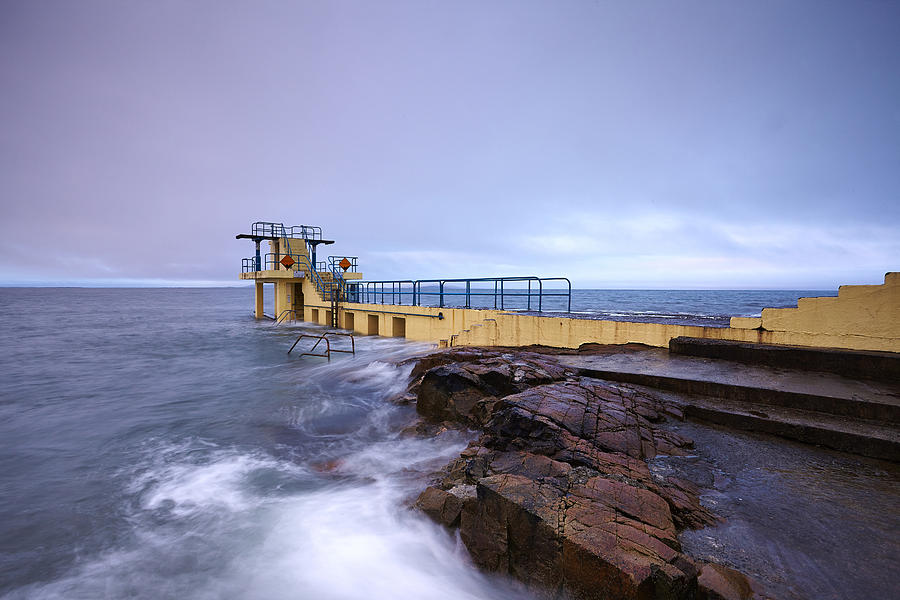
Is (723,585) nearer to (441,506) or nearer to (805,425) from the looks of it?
(441,506)

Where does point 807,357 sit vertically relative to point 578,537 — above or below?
above

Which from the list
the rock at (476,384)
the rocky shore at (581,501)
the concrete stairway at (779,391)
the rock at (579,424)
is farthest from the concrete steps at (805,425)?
the rock at (476,384)

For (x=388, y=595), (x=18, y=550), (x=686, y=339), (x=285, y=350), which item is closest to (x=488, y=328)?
(x=686, y=339)

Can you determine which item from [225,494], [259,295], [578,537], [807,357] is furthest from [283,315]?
[578,537]

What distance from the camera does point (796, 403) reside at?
4836 millimetres

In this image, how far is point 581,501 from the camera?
306 centimetres

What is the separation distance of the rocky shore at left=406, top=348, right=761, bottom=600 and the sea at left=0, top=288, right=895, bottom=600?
0.38 meters

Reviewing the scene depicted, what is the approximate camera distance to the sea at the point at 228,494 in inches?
155

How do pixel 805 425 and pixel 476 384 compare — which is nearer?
pixel 805 425

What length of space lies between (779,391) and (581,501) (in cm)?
359

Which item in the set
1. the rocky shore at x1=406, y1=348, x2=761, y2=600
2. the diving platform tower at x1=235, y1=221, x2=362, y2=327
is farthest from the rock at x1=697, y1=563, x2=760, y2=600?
the diving platform tower at x1=235, y1=221, x2=362, y2=327

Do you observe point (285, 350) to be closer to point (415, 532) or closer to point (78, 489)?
point (78, 489)

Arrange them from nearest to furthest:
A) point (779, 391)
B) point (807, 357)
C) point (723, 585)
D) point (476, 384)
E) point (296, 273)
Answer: point (723, 585)
point (779, 391)
point (807, 357)
point (476, 384)
point (296, 273)

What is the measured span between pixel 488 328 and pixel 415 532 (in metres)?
7.91
